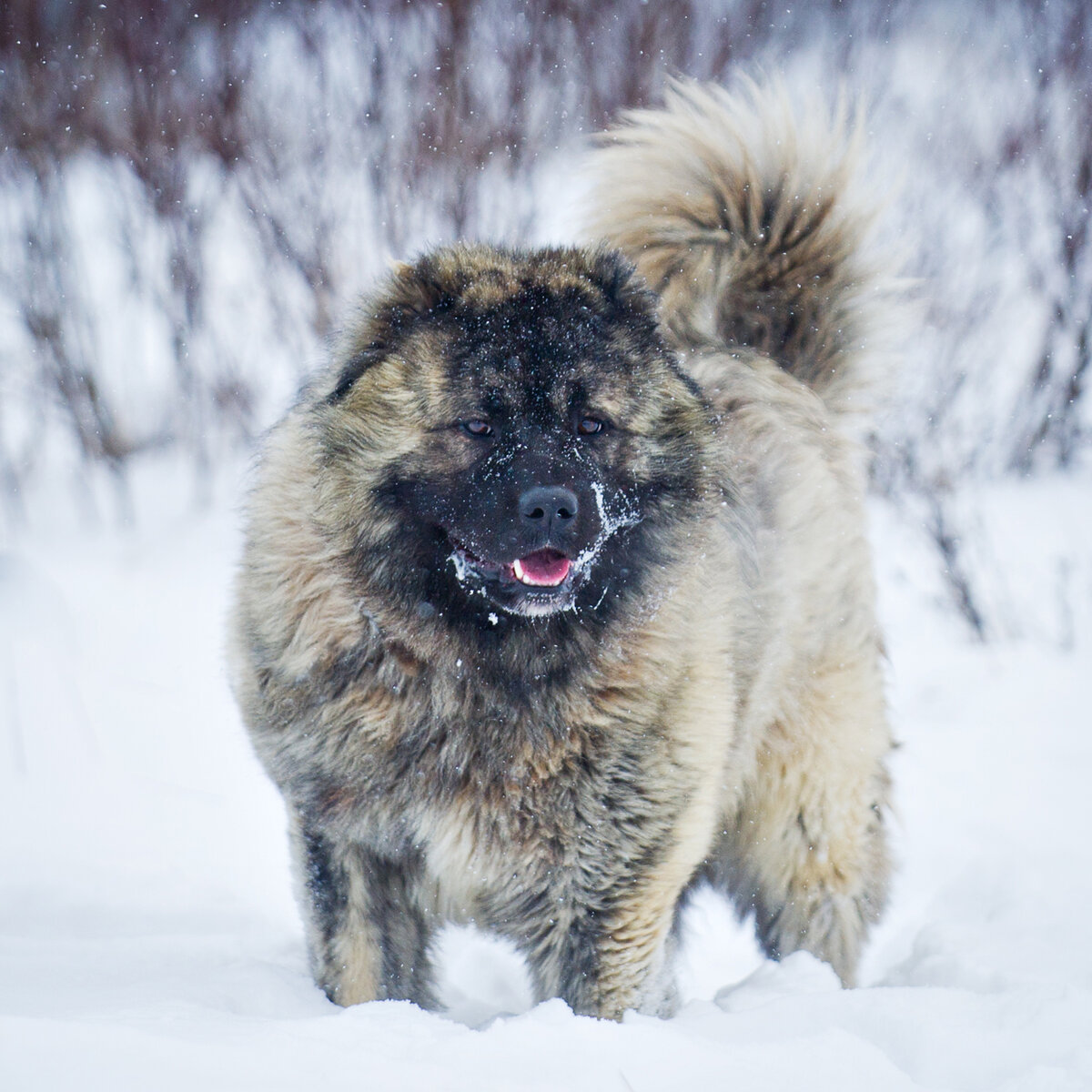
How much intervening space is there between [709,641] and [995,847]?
1.55m

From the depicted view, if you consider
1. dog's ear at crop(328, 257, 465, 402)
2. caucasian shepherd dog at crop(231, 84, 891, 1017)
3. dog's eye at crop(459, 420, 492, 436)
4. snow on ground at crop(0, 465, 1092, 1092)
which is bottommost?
snow on ground at crop(0, 465, 1092, 1092)

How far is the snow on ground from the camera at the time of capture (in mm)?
1567

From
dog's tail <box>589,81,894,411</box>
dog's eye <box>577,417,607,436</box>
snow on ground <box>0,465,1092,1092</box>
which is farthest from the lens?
dog's tail <box>589,81,894,411</box>

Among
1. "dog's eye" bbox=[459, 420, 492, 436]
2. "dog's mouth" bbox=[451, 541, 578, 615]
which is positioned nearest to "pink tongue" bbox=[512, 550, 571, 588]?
"dog's mouth" bbox=[451, 541, 578, 615]

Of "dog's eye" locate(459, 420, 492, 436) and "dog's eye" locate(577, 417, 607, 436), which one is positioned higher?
"dog's eye" locate(459, 420, 492, 436)

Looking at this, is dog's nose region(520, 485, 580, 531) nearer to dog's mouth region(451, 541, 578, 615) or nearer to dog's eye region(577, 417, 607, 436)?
dog's mouth region(451, 541, 578, 615)

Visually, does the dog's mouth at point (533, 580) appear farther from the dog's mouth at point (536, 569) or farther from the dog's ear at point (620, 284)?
the dog's ear at point (620, 284)

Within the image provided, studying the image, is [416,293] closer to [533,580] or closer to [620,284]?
[620,284]

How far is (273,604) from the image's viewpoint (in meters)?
2.23

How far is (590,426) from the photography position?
215 centimetres

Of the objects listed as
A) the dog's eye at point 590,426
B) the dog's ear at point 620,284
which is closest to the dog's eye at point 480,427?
the dog's eye at point 590,426

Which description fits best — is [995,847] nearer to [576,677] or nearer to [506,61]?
[576,677]

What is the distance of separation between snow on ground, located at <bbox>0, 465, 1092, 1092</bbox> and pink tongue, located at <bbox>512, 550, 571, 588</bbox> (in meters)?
0.80

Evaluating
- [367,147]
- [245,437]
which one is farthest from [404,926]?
[367,147]
